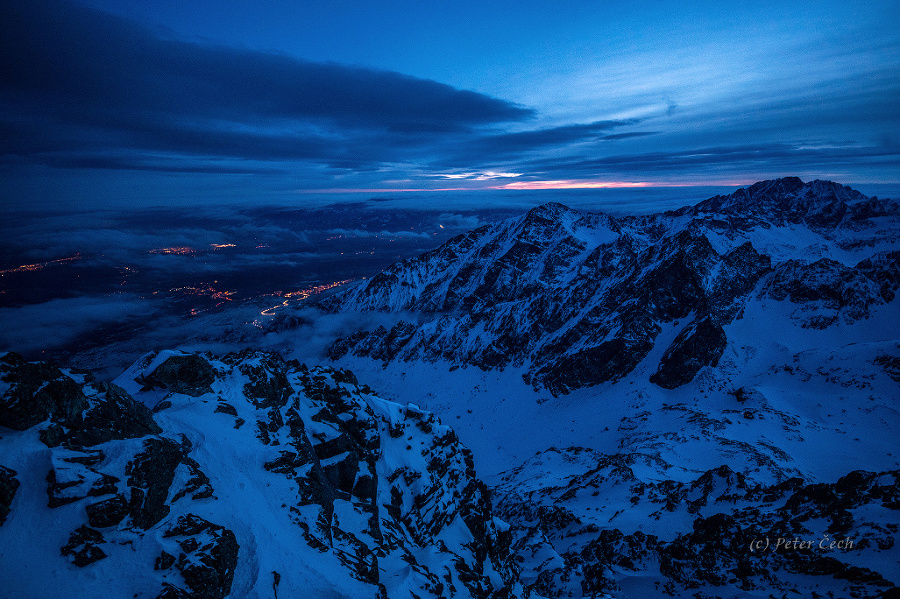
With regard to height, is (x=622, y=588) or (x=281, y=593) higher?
(x=281, y=593)

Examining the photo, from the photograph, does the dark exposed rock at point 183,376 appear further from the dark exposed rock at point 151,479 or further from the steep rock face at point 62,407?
the dark exposed rock at point 151,479

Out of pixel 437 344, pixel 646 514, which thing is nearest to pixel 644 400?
pixel 646 514

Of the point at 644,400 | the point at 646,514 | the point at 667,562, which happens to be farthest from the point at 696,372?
the point at 667,562

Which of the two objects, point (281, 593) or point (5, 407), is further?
point (281, 593)

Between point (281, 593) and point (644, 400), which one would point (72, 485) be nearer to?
point (281, 593)

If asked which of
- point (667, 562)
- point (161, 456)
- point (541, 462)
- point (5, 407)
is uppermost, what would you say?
point (5, 407)

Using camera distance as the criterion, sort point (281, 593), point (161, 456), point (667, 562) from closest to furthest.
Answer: point (281, 593)
point (161, 456)
point (667, 562)

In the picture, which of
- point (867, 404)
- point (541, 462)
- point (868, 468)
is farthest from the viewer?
point (541, 462)
